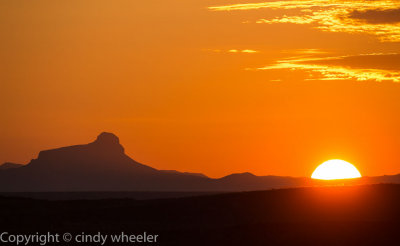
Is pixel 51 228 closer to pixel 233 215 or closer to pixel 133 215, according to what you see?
pixel 133 215

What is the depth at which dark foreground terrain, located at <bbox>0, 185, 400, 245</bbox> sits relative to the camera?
146ft

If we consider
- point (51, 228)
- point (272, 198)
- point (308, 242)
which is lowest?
point (308, 242)

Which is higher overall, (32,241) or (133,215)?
(133,215)

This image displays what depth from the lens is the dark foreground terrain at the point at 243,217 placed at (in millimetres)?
44500

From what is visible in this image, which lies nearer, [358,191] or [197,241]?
[197,241]

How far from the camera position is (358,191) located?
197ft

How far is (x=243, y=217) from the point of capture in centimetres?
5625

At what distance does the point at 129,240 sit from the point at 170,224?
7660 millimetres

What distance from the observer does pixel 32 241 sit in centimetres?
4578

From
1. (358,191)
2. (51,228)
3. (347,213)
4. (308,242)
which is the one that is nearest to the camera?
(308,242)

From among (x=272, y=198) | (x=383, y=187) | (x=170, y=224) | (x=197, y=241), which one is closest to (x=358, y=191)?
(x=383, y=187)

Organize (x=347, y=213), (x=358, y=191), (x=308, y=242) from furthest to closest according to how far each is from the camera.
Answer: (x=358, y=191)
(x=347, y=213)
(x=308, y=242)

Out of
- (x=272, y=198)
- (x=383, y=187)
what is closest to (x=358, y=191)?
(x=383, y=187)

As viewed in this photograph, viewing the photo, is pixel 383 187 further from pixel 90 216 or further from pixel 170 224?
pixel 90 216
